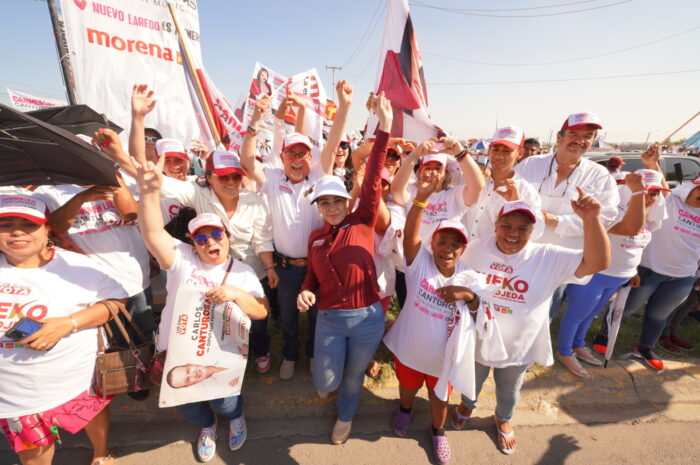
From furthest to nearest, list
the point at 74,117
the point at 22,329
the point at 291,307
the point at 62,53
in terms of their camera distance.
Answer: the point at 62,53 < the point at 74,117 < the point at 291,307 < the point at 22,329

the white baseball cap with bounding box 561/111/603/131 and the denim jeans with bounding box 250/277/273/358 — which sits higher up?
the white baseball cap with bounding box 561/111/603/131

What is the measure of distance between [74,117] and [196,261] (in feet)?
10.4

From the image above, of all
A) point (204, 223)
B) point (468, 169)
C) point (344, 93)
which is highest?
point (344, 93)

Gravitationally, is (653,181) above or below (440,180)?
above

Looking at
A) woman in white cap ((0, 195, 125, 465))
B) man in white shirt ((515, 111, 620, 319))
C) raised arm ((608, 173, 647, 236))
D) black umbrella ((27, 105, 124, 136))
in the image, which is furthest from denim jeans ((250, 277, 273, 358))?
raised arm ((608, 173, 647, 236))

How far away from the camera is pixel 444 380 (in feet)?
6.77

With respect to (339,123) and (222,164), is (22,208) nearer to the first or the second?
(222,164)

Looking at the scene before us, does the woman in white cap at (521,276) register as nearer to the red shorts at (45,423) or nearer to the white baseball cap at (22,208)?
the red shorts at (45,423)

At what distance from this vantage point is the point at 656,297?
3473 mm

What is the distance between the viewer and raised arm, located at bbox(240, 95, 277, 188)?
2.71m

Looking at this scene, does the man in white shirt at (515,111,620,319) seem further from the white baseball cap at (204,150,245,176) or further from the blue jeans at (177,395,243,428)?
the blue jeans at (177,395,243,428)

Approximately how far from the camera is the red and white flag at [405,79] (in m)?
3.64

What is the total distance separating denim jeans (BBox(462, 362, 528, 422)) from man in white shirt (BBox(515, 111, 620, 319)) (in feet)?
3.66

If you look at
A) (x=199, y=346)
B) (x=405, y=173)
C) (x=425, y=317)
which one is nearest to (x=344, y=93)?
(x=405, y=173)
